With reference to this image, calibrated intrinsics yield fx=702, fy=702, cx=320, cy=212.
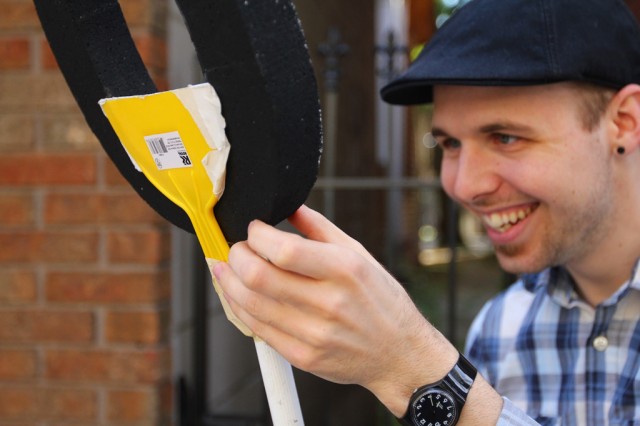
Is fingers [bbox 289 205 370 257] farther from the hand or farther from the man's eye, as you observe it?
the man's eye

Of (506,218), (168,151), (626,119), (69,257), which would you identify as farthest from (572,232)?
(69,257)

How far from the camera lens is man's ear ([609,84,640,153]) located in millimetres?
1459

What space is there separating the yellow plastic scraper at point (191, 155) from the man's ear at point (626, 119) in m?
1.00

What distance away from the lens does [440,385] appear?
87cm

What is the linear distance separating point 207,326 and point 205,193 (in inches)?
66.2

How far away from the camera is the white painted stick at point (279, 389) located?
30.5 inches

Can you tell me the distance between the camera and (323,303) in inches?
28.5

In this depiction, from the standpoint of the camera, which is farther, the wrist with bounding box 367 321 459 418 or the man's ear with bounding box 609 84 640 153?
the man's ear with bounding box 609 84 640 153

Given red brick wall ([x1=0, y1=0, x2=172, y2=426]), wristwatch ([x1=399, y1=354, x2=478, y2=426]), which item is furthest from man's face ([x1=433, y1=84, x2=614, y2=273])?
red brick wall ([x1=0, y1=0, x2=172, y2=426])

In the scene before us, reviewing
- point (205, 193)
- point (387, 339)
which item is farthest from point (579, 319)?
point (205, 193)

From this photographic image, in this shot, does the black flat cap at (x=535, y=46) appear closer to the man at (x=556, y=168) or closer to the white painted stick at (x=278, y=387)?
the man at (x=556, y=168)

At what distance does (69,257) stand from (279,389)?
1.46 metres

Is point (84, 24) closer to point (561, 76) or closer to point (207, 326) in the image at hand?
point (561, 76)

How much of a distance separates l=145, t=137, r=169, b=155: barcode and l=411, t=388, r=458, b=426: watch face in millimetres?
433
